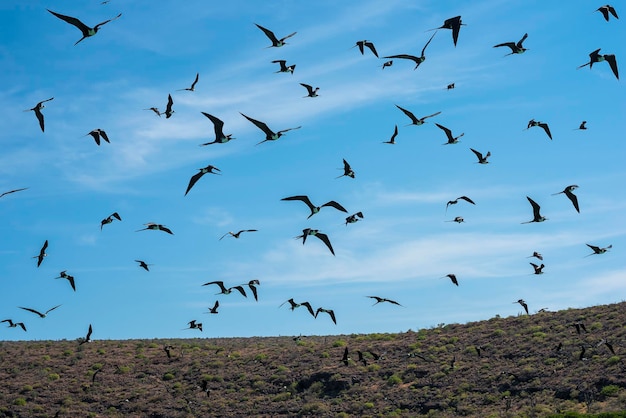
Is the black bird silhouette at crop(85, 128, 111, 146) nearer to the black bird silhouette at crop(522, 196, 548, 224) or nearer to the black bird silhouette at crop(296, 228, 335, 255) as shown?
the black bird silhouette at crop(296, 228, 335, 255)

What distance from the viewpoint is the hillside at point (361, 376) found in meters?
58.8

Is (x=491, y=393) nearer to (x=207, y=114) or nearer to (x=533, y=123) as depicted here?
(x=533, y=123)

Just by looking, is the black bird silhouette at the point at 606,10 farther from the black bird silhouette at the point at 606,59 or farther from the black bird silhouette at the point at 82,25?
the black bird silhouette at the point at 82,25

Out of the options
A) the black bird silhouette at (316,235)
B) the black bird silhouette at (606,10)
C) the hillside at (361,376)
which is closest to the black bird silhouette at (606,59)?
the black bird silhouette at (606,10)

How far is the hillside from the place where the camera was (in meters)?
58.8

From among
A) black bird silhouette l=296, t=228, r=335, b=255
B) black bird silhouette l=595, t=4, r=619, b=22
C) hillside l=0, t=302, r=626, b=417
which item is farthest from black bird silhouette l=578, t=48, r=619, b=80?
hillside l=0, t=302, r=626, b=417

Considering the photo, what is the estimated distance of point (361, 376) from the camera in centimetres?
6825

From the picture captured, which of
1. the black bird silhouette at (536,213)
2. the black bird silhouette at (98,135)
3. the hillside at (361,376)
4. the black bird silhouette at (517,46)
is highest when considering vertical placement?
the black bird silhouette at (517,46)

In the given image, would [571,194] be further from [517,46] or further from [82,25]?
[82,25]

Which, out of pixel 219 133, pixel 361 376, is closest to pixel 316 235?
pixel 219 133

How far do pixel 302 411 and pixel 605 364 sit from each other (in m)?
21.2

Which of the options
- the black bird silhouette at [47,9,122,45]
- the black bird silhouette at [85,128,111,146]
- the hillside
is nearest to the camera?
the black bird silhouette at [47,9,122,45]

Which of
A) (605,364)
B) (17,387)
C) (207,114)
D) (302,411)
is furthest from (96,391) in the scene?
(207,114)

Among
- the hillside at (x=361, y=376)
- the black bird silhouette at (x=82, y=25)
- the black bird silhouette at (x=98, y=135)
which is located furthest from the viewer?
the hillside at (x=361, y=376)
